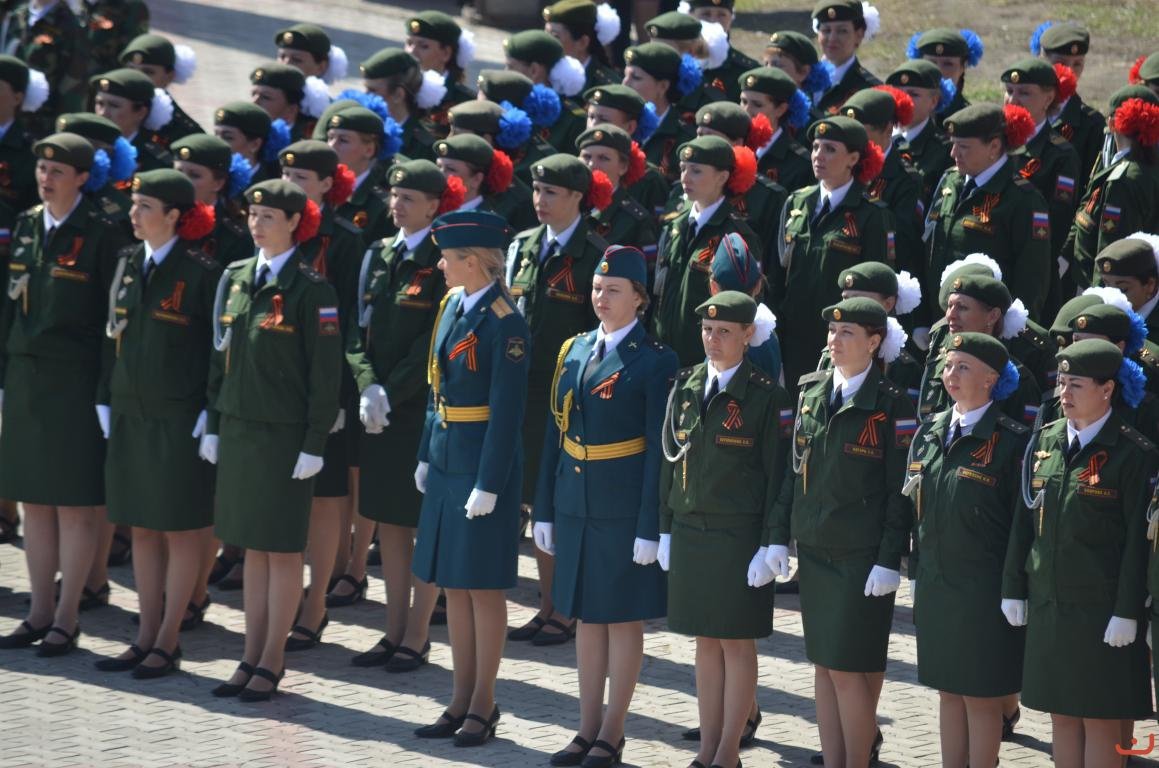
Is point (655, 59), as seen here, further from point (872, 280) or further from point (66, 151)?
point (872, 280)

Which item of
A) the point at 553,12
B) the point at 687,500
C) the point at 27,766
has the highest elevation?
the point at 553,12

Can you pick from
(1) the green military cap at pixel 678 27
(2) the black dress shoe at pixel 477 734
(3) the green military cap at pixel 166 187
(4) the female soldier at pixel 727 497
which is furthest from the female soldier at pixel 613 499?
(1) the green military cap at pixel 678 27

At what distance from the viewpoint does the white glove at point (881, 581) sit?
7633 mm

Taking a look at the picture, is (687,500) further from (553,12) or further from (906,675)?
(553,12)

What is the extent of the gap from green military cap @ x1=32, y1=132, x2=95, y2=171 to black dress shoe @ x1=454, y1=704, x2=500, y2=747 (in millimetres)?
3507

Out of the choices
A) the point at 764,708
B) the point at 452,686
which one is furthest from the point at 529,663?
the point at 764,708

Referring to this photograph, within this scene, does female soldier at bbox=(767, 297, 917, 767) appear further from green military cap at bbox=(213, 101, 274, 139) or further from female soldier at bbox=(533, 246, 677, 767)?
green military cap at bbox=(213, 101, 274, 139)

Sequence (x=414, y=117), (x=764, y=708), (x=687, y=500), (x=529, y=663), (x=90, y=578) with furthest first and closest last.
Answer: (x=414, y=117)
(x=90, y=578)
(x=529, y=663)
(x=764, y=708)
(x=687, y=500)

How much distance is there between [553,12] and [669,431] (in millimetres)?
6003

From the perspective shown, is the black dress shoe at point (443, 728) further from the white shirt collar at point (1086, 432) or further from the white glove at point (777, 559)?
the white shirt collar at point (1086, 432)

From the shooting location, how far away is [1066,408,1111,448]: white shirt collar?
7.35 m

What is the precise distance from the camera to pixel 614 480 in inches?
330

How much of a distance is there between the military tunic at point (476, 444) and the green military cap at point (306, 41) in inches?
177

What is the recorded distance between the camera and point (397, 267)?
9.67 meters
